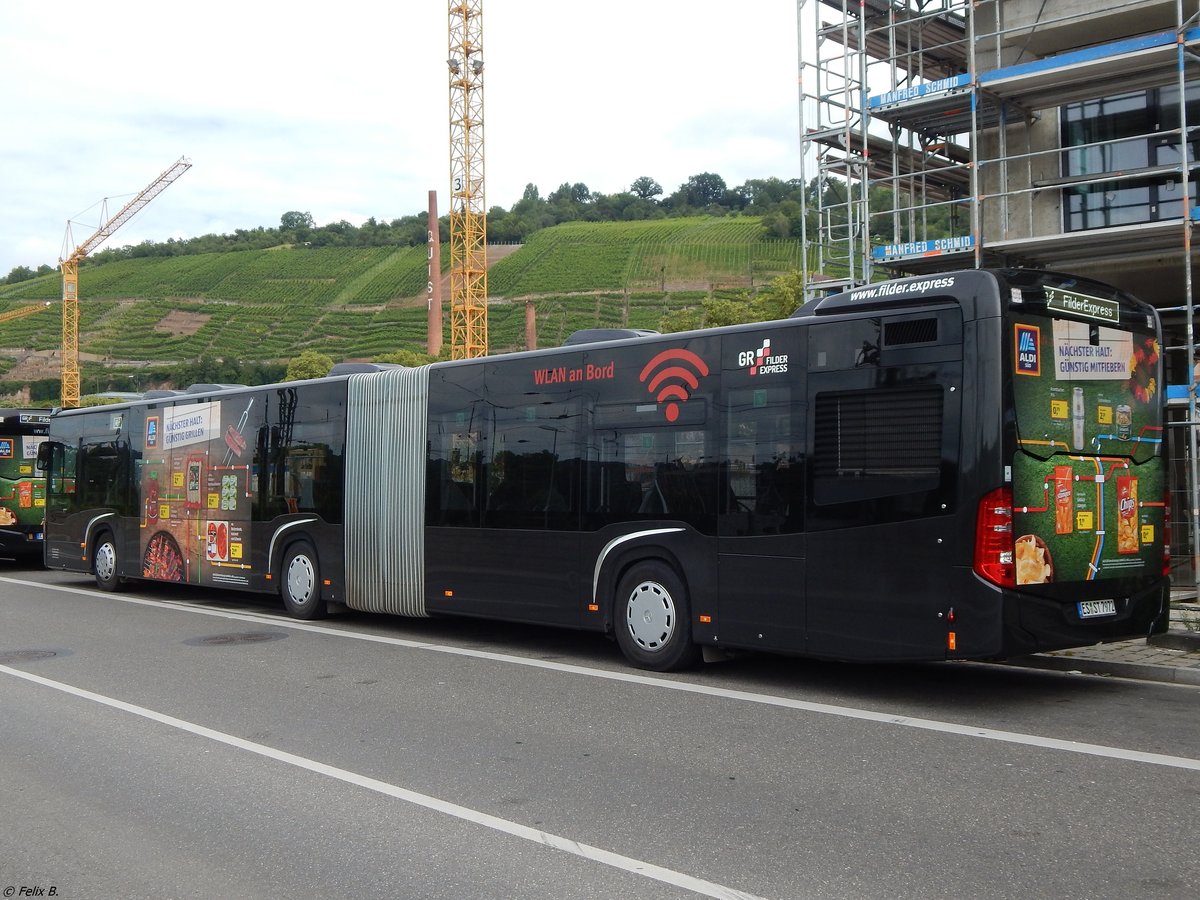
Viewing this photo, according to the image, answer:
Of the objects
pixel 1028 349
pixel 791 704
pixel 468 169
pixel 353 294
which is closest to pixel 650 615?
pixel 791 704

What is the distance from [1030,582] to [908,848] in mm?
3427

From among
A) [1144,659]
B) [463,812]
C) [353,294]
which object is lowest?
[463,812]

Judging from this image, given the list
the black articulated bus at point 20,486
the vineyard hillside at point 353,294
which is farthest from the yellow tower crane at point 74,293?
the black articulated bus at point 20,486

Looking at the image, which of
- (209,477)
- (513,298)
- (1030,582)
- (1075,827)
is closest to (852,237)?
(209,477)

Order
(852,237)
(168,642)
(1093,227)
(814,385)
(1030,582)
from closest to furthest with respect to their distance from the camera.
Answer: (1030,582) → (814,385) → (168,642) → (1093,227) → (852,237)

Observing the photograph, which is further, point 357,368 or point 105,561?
point 105,561

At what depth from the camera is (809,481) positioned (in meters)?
8.84

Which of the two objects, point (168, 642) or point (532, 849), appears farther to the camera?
point (168, 642)

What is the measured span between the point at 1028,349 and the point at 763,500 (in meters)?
2.35

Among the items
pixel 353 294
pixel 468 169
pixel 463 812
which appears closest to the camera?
pixel 463 812

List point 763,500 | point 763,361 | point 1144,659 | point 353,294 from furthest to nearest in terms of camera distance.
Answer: point 353,294
point 1144,659
point 763,361
point 763,500

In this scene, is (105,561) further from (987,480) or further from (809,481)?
(987,480)

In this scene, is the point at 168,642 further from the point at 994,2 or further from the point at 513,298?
the point at 513,298

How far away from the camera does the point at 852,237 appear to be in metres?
19.6
